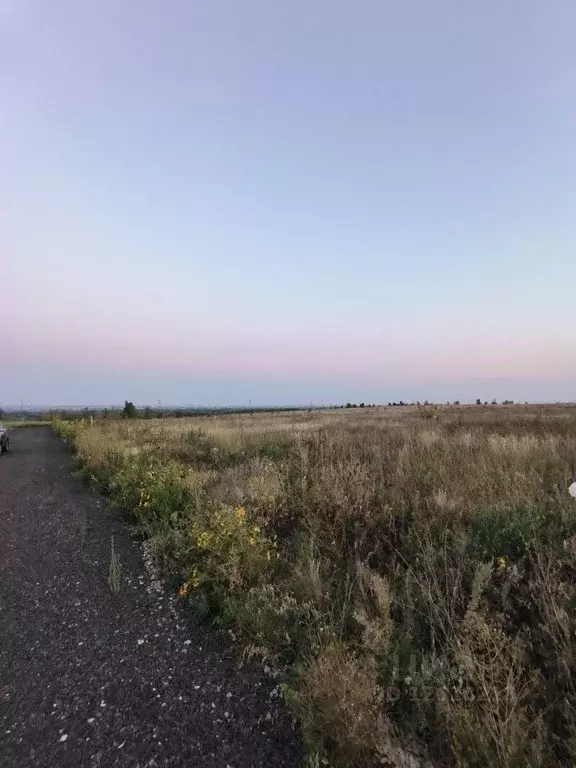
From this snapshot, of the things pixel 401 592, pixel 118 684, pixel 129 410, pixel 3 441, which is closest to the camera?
pixel 118 684

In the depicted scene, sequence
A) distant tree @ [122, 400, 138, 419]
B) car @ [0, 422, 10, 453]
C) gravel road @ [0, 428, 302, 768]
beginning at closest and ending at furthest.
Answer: gravel road @ [0, 428, 302, 768], car @ [0, 422, 10, 453], distant tree @ [122, 400, 138, 419]

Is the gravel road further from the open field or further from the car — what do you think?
the car

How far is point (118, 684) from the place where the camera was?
338 cm

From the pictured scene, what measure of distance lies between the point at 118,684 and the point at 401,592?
2299 mm

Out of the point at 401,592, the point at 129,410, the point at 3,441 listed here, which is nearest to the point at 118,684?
the point at 401,592

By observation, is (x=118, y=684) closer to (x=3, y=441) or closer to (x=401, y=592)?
(x=401, y=592)

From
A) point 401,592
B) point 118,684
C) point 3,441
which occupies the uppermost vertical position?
point 3,441

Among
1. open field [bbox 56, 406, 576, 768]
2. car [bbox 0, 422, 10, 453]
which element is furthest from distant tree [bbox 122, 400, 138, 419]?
open field [bbox 56, 406, 576, 768]

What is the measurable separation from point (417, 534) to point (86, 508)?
21.5 feet

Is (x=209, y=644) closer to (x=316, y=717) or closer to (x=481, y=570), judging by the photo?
(x=316, y=717)

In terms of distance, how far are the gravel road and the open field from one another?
10.6 inches

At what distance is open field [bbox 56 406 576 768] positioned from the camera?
2.64 m

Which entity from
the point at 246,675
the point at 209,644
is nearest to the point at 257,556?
the point at 209,644

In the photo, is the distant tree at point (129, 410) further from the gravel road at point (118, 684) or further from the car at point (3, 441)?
the gravel road at point (118, 684)
